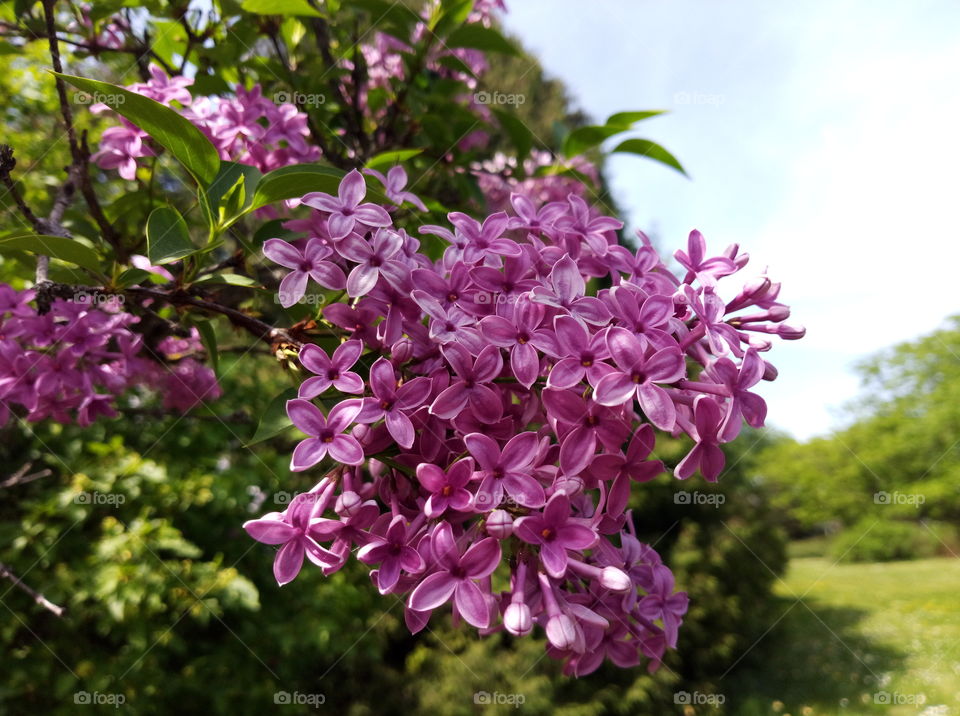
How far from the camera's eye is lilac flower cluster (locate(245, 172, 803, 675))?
0.67 m

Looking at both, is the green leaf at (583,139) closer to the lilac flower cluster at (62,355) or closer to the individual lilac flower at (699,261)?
the individual lilac flower at (699,261)

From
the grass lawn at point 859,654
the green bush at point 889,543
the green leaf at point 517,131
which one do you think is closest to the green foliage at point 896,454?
the green bush at point 889,543

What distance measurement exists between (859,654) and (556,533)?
11729 mm

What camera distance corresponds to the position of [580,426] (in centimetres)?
68

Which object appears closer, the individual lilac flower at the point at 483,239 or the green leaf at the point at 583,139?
the individual lilac flower at the point at 483,239

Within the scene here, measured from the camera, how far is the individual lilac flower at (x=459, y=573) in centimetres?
66

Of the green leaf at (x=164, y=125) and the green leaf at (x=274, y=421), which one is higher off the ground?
the green leaf at (x=164, y=125)

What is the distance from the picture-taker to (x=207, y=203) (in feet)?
3.02

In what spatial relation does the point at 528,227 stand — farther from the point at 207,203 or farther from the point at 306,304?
the point at 207,203

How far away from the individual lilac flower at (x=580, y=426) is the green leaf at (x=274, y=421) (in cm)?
30

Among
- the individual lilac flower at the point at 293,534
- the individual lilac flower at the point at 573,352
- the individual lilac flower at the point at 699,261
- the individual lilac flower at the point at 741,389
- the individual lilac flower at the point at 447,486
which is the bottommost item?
the individual lilac flower at the point at 293,534

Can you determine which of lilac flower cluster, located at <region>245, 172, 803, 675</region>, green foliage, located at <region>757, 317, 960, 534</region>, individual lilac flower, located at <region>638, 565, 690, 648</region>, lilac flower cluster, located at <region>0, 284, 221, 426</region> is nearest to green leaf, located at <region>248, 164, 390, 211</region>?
lilac flower cluster, located at <region>245, 172, 803, 675</region>

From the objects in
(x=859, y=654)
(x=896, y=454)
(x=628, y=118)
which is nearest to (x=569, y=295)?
(x=628, y=118)

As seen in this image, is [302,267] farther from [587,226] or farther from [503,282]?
[587,226]
